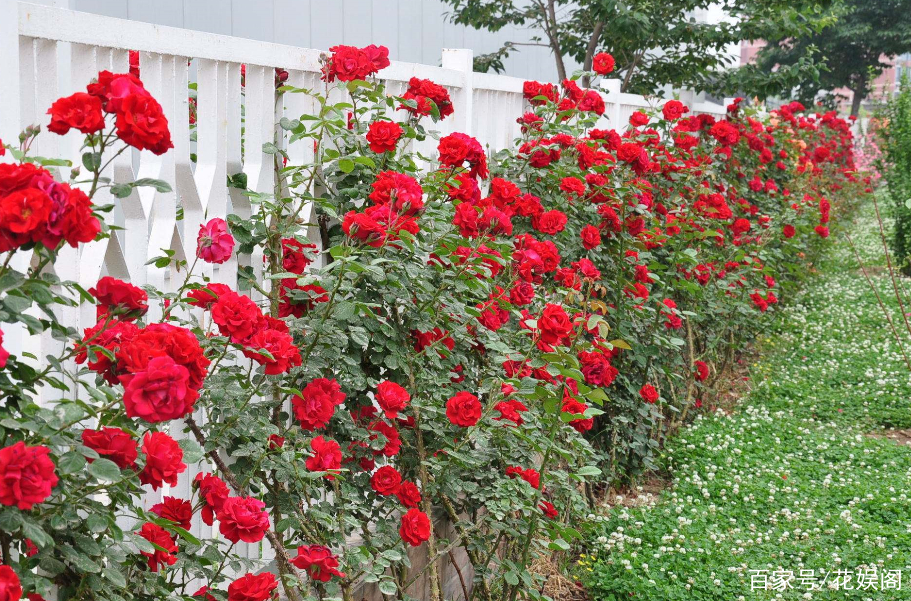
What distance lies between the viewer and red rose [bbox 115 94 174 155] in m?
1.11

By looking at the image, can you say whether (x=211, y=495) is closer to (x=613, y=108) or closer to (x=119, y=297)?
(x=119, y=297)

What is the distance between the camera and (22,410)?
1139 millimetres

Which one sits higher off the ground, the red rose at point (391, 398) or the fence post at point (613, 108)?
the fence post at point (613, 108)

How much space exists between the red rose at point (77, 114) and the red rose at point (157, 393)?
325mm

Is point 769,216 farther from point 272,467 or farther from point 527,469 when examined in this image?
point 272,467

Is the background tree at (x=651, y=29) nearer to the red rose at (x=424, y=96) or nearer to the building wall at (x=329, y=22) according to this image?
the building wall at (x=329, y=22)

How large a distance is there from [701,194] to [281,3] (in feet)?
9.48

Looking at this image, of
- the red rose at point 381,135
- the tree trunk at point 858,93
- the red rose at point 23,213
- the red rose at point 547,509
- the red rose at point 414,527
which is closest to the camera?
the red rose at point 23,213

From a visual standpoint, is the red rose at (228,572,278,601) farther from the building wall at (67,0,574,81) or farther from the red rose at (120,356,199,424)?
the building wall at (67,0,574,81)

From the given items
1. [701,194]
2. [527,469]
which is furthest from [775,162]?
[527,469]

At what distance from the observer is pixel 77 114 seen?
1.12m

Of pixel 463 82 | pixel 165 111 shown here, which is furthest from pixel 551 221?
pixel 165 111

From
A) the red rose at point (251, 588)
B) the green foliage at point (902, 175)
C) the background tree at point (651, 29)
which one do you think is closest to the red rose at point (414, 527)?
the red rose at point (251, 588)

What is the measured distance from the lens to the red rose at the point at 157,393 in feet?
3.44
